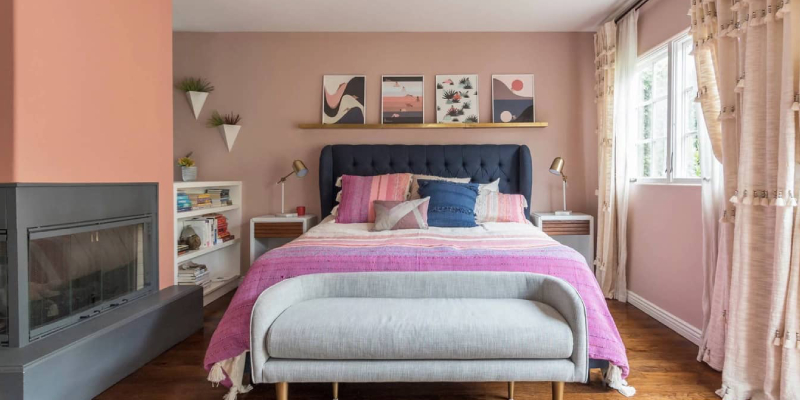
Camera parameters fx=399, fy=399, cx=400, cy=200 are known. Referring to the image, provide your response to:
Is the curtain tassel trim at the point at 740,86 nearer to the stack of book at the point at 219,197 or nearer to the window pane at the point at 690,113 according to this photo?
the window pane at the point at 690,113

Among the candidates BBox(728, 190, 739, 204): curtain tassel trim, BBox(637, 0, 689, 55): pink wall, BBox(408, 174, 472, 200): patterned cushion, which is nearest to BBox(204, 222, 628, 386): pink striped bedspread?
BBox(728, 190, 739, 204): curtain tassel trim

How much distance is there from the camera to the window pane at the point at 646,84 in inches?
127

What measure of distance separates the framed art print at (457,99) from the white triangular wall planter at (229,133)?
77.0 inches

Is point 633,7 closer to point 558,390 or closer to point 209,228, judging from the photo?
point 558,390

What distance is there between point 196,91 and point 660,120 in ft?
13.3

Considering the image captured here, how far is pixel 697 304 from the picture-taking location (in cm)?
255

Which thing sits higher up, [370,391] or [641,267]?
[641,267]

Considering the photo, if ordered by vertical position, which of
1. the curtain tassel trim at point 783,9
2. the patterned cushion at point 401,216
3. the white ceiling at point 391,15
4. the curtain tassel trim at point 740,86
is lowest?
→ the patterned cushion at point 401,216

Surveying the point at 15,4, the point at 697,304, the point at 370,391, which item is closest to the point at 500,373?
the point at 370,391

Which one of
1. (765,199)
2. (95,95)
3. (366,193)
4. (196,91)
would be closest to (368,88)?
(366,193)

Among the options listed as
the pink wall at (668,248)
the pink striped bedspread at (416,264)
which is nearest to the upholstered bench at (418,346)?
the pink striped bedspread at (416,264)

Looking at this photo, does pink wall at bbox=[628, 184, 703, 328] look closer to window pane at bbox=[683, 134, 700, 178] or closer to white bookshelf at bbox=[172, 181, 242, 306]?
window pane at bbox=[683, 134, 700, 178]

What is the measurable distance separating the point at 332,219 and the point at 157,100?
61.1 inches

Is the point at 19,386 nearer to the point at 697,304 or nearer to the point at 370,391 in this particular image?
the point at 370,391
